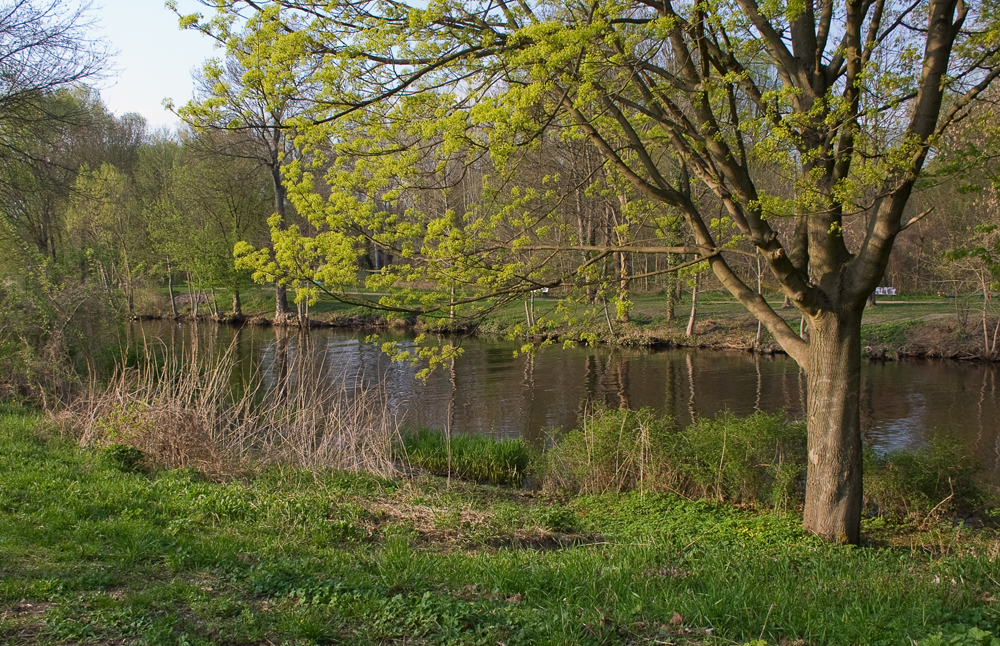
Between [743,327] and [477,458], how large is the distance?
19.4 metres

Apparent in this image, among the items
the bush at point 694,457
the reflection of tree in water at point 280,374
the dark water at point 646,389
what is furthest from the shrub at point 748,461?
the reflection of tree in water at point 280,374

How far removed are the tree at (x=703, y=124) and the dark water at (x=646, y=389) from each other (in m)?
3.92

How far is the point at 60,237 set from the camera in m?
35.2

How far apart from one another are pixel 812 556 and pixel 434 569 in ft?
11.2

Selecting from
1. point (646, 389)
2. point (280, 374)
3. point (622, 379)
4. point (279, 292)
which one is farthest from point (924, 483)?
point (279, 292)

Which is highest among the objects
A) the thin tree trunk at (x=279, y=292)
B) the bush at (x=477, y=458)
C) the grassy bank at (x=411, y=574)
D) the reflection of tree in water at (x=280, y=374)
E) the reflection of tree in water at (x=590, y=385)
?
the thin tree trunk at (x=279, y=292)

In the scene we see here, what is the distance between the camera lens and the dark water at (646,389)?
14.7 meters

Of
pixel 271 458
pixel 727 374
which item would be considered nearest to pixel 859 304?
pixel 271 458

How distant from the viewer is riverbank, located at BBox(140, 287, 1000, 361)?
2397 cm

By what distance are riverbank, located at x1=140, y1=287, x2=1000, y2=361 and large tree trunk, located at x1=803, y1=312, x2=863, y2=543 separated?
9.98 m

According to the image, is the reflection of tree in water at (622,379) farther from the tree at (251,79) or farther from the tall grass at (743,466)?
the tree at (251,79)

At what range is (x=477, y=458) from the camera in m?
12.1

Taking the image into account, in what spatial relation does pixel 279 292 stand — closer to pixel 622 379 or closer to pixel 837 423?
pixel 622 379

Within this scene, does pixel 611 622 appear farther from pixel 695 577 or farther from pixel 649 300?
pixel 649 300
